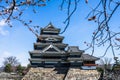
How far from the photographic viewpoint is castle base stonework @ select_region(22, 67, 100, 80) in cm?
3922

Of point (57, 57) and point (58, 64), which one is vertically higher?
point (57, 57)

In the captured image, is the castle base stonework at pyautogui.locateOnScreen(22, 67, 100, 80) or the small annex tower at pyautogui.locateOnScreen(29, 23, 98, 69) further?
the small annex tower at pyautogui.locateOnScreen(29, 23, 98, 69)

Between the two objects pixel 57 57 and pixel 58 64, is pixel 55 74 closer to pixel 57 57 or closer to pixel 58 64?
pixel 58 64

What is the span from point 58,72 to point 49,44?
13.5 ft

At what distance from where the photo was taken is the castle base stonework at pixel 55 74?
39219 millimetres

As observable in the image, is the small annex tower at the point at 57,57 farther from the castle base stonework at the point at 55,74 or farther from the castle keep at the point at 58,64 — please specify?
the castle base stonework at the point at 55,74

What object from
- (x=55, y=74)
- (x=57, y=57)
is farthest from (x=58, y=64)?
(x=55, y=74)

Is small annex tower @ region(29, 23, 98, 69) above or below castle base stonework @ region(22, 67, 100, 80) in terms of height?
above

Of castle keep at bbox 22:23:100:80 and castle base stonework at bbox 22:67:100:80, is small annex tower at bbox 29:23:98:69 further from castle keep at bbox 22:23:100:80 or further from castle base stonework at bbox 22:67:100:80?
castle base stonework at bbox 22:67:100:80

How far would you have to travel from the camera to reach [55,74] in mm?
39562

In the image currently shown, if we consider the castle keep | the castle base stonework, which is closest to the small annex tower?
the castle keep

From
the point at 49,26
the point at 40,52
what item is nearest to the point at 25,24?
the point at 40,52

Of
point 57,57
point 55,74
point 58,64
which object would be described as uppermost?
point 57,57

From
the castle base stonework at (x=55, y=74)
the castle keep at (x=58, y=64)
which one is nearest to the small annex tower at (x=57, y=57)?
the castle keep at (x=58, y=64)
